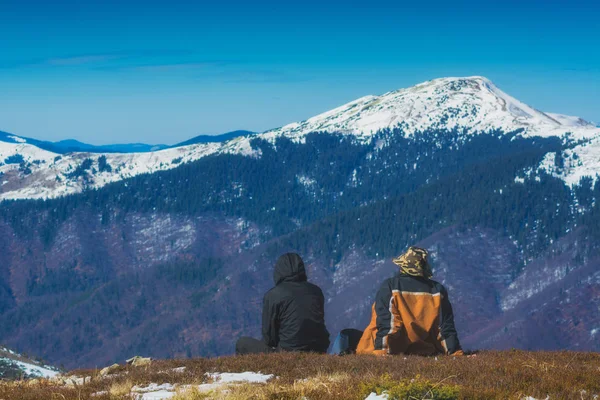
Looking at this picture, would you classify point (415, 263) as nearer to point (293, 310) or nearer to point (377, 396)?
point (293, 310)

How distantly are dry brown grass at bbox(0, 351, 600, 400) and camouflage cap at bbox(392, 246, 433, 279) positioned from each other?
81.5 inches

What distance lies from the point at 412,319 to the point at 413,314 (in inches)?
5.6

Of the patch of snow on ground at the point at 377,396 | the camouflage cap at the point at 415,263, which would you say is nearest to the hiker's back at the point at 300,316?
the camouflage cap at the point at 415,263

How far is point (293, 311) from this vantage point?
1827cm

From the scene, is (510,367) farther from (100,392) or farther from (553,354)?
(100,392)

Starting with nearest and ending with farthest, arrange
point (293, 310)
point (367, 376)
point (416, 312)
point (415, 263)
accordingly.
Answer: point (367, 376), point (415, 263), point (416, 312), point (293, 310)

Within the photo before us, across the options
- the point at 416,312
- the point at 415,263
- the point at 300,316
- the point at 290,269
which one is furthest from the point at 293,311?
the point at 415,263

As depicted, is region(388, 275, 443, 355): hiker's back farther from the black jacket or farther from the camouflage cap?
the black jacket

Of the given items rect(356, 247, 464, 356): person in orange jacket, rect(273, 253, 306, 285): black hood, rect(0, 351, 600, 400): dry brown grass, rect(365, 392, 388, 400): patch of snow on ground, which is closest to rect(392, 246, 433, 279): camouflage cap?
rect(356, 247, 464, 356): person in orange jacket

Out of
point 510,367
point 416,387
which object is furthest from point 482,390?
point 510,367

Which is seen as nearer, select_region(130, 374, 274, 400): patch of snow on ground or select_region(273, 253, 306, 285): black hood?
select_region(130, 374, 274, 400): patch of snow on ground

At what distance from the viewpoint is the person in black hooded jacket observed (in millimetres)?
18219

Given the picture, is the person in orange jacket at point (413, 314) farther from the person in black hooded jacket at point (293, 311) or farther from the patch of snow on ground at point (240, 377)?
the patch of snow on ground at point (240, 377)

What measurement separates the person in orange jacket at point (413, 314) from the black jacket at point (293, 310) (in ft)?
5.93
